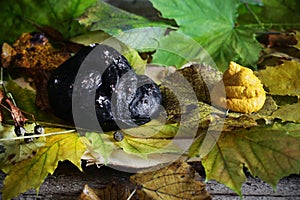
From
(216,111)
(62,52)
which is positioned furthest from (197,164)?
(62,52)

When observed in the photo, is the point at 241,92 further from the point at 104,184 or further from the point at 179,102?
the point at 104,184

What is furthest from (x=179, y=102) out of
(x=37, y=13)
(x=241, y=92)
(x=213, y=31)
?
(x=37, y=13)

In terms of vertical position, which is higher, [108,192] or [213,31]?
[213,31]

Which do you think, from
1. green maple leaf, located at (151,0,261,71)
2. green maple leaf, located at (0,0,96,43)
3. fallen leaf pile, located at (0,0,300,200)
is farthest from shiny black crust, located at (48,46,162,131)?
green maple leaf, located at (0,0,96,43)

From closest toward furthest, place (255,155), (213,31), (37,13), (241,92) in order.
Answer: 1. (255,155)
2. (241,92)
3. (213,31)
4. (37,13)

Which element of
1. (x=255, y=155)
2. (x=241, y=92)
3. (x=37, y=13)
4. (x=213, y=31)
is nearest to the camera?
(x=255, y=155)

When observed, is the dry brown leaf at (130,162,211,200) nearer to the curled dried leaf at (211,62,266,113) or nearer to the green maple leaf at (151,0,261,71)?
the curled dried leaf at (211,62,266,113)

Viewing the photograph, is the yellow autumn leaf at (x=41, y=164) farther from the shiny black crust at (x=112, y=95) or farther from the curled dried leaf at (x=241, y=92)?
the curled dried leaf at (x=241, y=92)
